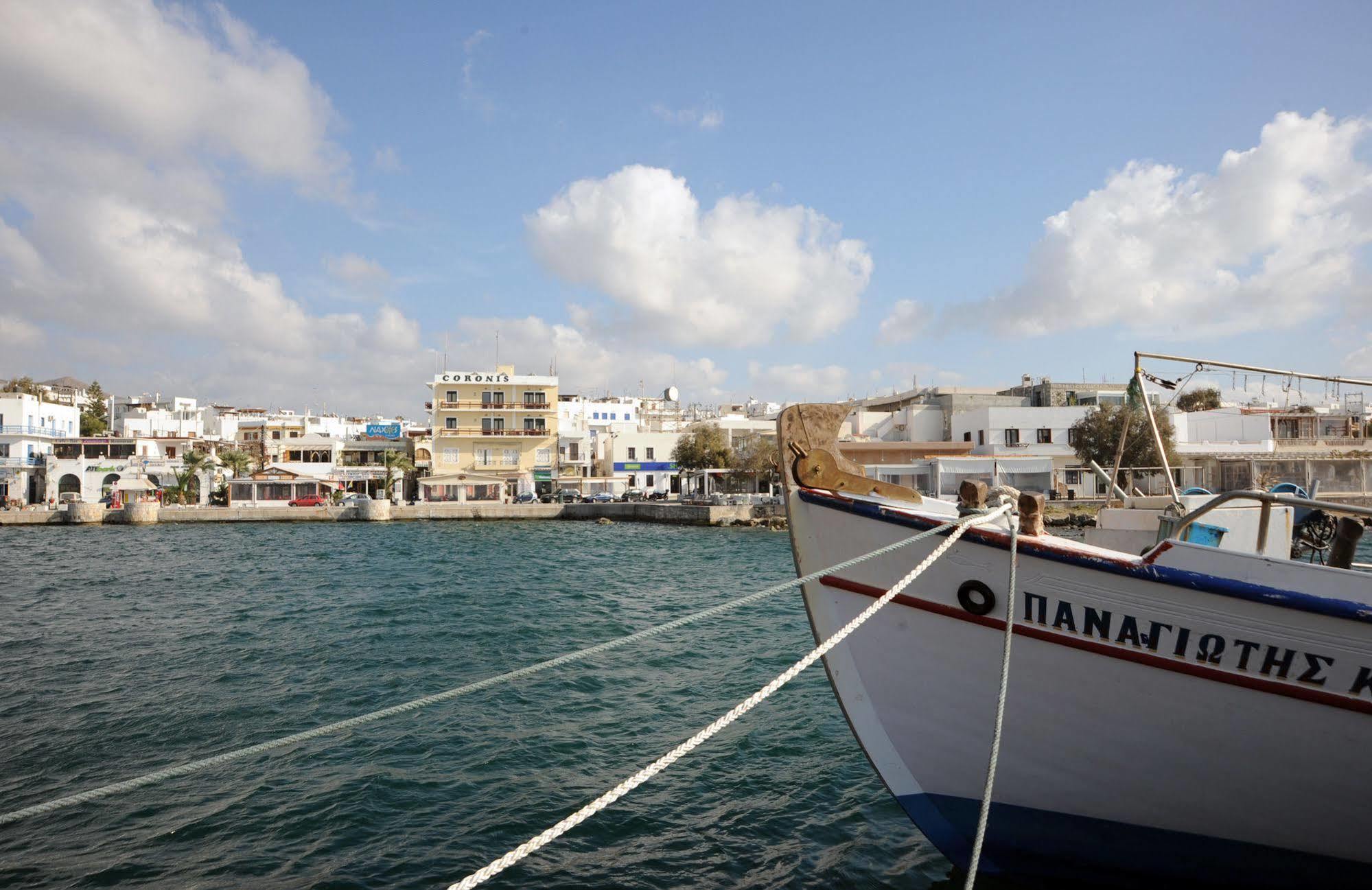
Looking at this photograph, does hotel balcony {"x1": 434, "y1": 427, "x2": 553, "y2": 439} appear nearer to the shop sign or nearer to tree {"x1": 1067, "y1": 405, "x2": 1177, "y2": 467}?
the shop sign

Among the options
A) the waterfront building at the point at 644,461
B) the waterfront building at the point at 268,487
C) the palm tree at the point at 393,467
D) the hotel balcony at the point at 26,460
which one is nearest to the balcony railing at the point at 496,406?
the palm tree at the point at 393,467

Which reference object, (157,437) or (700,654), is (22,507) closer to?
(157,437)

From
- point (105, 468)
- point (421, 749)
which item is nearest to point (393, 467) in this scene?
point (105, 468)

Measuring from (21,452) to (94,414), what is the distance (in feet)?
71.9

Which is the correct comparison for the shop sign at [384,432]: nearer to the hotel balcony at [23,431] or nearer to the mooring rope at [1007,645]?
the hotel balcony at [23,431]

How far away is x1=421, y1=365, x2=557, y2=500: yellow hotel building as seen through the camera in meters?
56.2

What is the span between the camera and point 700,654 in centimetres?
1328

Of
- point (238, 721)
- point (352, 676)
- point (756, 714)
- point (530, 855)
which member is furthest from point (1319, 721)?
point (352, 676)

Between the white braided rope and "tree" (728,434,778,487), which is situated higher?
"tree" (728,434,778,487)

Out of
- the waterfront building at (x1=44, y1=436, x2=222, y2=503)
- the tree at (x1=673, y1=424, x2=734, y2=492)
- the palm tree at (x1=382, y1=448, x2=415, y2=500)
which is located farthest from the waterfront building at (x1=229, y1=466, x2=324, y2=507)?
the tree at (x1=673, y1=424, x2=734, y2=492)

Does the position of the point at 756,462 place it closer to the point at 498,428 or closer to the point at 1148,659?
the point at 498,428

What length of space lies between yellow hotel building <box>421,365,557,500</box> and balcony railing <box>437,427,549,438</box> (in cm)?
5

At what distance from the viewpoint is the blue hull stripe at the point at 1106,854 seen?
15.9ft


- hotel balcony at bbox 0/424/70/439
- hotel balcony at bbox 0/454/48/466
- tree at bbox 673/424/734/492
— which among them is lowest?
hotel balcony at bbox 0/454/48/466
